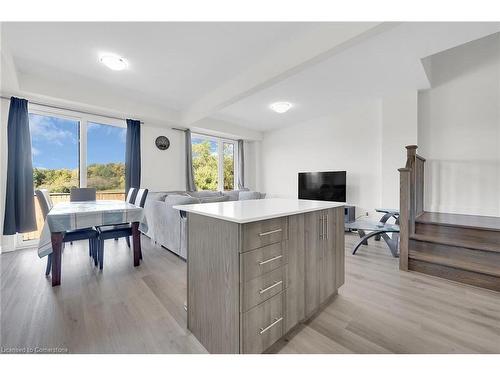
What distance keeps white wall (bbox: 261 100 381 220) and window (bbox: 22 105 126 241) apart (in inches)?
154

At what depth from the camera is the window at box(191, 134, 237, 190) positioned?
5.66 metres

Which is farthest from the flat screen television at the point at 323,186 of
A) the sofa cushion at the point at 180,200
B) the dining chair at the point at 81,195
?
the dining chair at the point at 81,195

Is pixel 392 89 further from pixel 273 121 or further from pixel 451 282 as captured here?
pixel 451 282

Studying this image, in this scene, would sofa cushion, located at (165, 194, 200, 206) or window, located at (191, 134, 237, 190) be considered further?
window, located at (191, 134, 237, 190)

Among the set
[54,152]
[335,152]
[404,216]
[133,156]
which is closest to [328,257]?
[404,216]

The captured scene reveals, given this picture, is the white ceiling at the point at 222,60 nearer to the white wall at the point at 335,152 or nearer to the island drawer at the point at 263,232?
the white wall at the point at 335,152

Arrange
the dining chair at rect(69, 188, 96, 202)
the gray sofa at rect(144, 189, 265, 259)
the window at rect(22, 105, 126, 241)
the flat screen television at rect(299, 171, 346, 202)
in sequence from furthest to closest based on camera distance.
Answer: the flat screen television at rect(299, 171, 346, 202) → the window at rect(22, 105, 126, 241) → the dining chair at rect(69, 188, 96, 202) → the gray sofa at rect(144, 189, 265, 259)

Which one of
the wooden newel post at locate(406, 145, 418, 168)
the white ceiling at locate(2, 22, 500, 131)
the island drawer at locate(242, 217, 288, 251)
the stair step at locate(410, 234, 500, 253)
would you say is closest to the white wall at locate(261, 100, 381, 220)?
the white ceiling at locate(2, 22, 500, 131)

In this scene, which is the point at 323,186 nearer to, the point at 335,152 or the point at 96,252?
the point at 335,152

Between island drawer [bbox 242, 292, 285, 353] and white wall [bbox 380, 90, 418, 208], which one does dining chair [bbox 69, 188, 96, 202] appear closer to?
island drawer [bbox 242, 292, 285, 353]

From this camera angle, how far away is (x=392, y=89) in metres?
3.59

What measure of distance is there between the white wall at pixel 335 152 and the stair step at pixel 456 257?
5.82 ft
